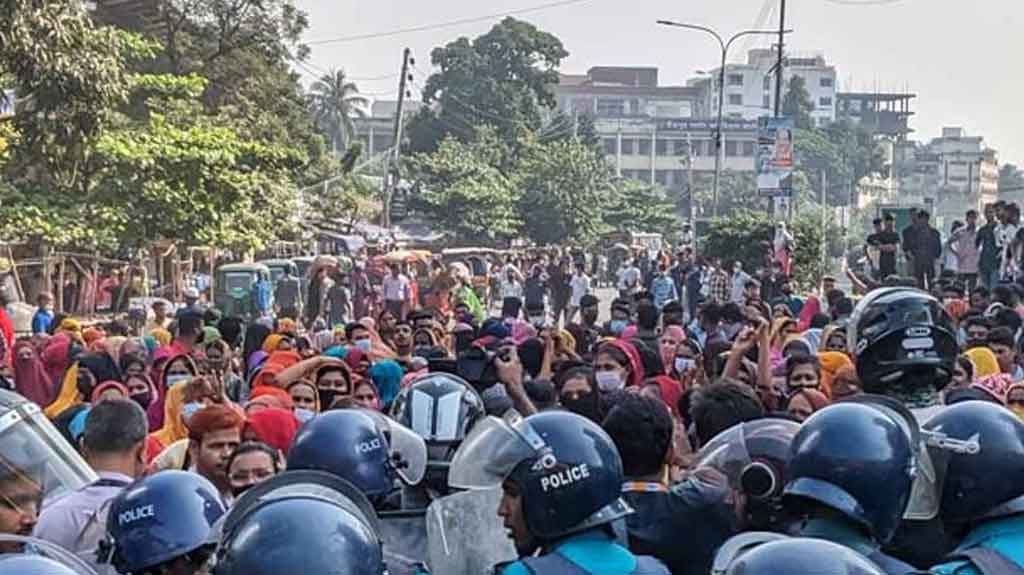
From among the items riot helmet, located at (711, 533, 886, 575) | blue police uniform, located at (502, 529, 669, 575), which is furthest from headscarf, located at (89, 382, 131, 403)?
riot helmet, located at (711, 533, 886, 575)

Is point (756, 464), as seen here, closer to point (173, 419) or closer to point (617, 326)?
point (173, 419)

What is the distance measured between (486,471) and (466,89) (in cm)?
7043

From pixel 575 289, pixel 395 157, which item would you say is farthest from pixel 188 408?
pixel 395 157

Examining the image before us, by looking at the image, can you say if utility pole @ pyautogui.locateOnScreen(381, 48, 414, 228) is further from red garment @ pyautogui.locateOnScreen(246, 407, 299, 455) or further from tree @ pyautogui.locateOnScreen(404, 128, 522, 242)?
red garment @ pyautogui.locateOnScreen(246, 407, 299, 455)

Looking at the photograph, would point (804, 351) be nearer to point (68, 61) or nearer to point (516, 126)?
point (68, 61)

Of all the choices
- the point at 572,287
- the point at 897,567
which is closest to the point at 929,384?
the point at 897,567

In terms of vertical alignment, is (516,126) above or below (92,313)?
above

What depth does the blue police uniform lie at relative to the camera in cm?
374

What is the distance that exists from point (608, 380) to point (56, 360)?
503cm

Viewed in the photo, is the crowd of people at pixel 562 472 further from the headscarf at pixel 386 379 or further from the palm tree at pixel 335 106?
the palm tree at pixel 335 106

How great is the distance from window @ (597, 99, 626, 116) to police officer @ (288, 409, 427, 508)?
133m

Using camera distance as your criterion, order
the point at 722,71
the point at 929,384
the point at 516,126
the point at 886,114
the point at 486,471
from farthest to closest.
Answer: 1. the point at 886,114
2. the point at 516,126
3. the point at 722,71
4. the point at 929,384
5. the point at 486,471

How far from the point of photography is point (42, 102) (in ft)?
64.3

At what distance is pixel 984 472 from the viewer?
12.6 feet
